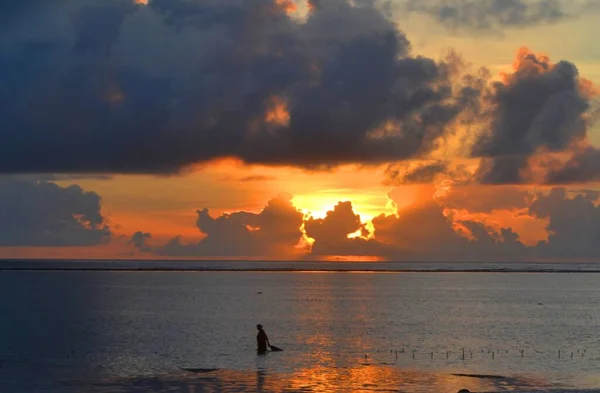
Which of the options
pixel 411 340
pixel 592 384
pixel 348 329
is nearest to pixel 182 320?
pixel 348 329

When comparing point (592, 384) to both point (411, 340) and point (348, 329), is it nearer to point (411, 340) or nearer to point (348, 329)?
point (411, 340)

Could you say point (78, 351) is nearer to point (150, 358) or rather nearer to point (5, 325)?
point (150, 358)

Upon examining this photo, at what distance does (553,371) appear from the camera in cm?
5366

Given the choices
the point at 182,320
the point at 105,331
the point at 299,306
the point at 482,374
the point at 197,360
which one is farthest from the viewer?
the point at 299,306

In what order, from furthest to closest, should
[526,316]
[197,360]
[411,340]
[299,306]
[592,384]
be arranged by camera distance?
[299,306]
[526,316]
[411,340]
[197,360]
[592,384]

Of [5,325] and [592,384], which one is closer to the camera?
[592,384]

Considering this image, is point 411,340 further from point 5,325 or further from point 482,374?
point 5,325

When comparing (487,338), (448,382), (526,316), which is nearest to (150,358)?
(448,382)

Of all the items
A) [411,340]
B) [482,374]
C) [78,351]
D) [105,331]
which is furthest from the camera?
[105,331]

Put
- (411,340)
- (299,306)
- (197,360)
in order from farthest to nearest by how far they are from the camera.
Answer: (299,306), (411,340), (197,360)

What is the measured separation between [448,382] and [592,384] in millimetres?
7985

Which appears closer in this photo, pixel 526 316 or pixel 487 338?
pixel 487 338

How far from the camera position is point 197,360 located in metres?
58.2

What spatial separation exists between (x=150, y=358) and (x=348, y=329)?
29866 mm
